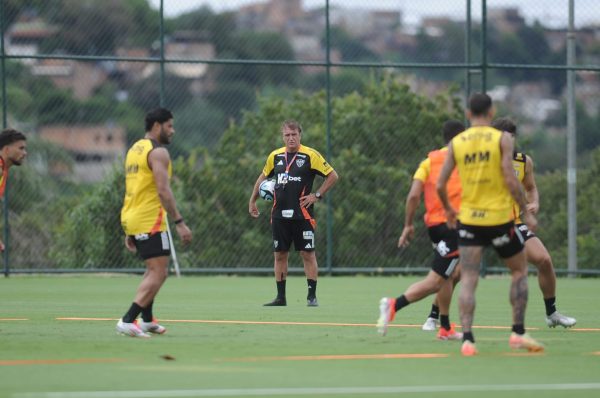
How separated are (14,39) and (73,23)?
959 cm

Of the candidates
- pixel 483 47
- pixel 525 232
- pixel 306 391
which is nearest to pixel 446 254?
pixel 525 232

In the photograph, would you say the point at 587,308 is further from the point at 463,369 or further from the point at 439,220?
the point at 463,369

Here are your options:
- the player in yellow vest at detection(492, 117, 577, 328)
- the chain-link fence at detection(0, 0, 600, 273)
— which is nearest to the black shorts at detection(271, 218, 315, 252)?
the player in yellow vest at detection(492, 117, 577, 328)

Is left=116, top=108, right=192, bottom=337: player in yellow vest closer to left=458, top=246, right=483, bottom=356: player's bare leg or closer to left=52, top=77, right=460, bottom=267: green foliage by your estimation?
left=458, top=246, right=483, bottom=356: player's bare leg

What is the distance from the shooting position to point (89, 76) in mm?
94562

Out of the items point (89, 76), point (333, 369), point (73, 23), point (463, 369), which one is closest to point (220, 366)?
point (333, 369)

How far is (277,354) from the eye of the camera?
11.1 meters

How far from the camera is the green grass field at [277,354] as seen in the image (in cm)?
915

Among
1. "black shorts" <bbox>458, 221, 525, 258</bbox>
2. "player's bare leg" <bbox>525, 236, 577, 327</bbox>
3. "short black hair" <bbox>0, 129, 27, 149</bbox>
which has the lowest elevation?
"player's bare leg" <bbox>525, 236, 577, 327</bbox>

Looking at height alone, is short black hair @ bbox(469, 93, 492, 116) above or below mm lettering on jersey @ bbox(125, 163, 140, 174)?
above

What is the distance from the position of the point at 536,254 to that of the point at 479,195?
2.98 metres

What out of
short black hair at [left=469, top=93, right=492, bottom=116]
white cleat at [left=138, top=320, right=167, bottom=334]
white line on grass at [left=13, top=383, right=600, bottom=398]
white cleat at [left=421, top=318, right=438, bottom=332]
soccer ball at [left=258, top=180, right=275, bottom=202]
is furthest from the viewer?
soccer ball at [left=258, top=180, right=275, bottom=202]

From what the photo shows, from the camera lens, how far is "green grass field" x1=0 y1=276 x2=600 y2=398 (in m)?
9.15

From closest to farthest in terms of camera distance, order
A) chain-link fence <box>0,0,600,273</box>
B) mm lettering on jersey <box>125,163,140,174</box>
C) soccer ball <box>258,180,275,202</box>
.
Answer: mm lettering on jersey <box>125,163,140,174</box> → soccer ball <box>258,180,275,202</box> → chain-link fence <box>0,0,600,273</box>
